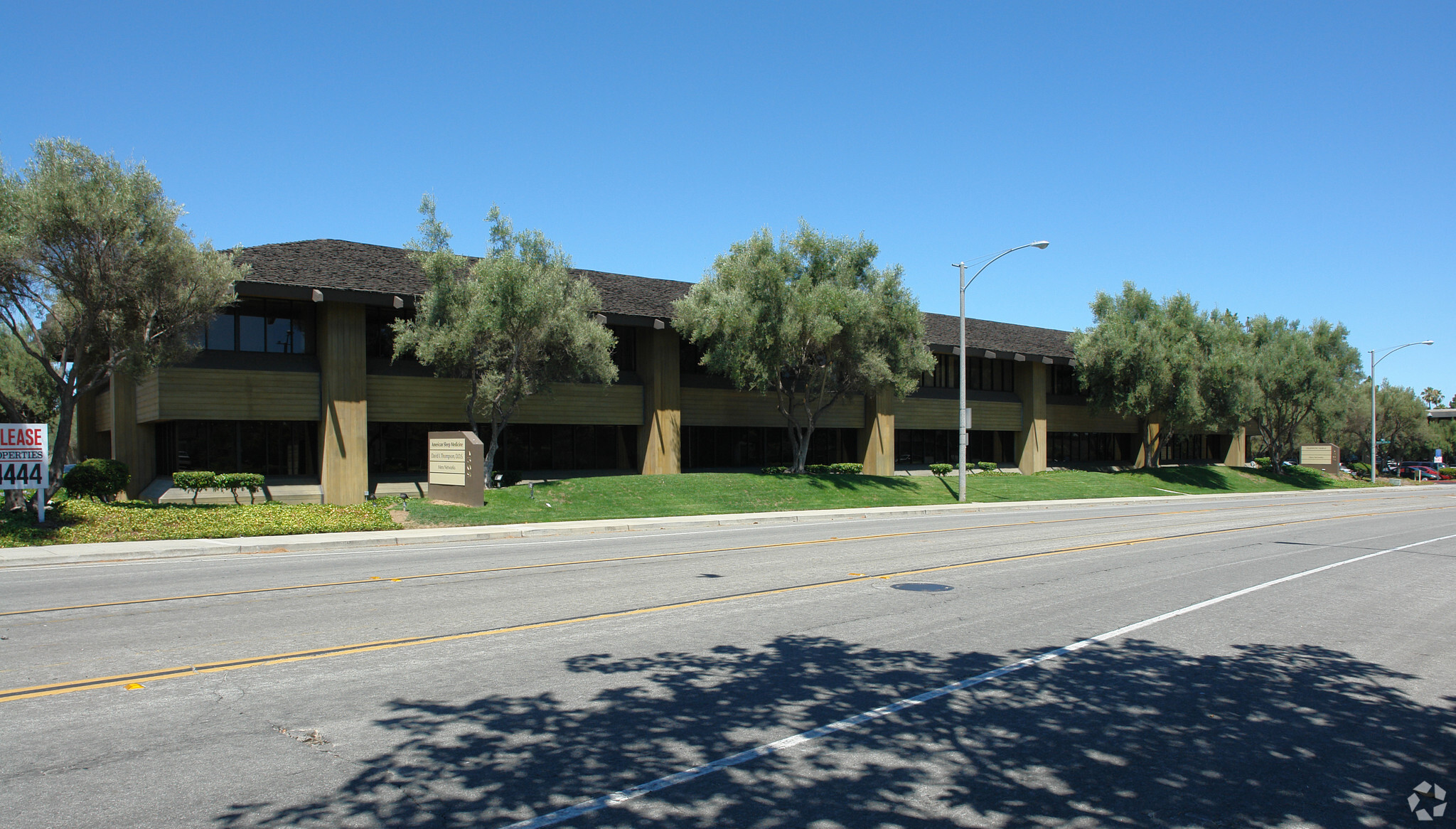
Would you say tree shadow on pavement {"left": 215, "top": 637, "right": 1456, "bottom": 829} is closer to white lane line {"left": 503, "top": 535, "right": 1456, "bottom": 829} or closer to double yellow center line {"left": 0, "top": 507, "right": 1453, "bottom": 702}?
white lane line {"left": 503, "top": 535, "right": 1456, "bottom": 829}

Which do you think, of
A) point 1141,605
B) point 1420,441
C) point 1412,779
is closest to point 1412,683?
point 1412,779

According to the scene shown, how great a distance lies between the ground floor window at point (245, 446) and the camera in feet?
91.0

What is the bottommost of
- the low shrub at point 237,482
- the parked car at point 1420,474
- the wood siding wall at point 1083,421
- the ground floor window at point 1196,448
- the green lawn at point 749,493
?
the parked car at point 1420,474

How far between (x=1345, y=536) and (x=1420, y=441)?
2968 inches

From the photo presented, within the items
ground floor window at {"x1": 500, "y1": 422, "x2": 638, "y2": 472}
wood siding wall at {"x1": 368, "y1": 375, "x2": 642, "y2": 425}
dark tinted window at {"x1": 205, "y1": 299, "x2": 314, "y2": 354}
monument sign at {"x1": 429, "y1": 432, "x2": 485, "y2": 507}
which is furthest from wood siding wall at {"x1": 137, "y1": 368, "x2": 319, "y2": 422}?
ground floor window at {"x1": 500, "y1": 422, "x2": 638, "y2": 472}

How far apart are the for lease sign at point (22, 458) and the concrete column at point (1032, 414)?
137ft

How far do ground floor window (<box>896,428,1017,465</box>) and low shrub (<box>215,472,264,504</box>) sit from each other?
28371 mm

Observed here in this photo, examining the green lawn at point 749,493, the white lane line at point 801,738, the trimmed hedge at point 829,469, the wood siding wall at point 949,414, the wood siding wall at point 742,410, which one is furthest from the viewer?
the wood siding wall at point 949,414

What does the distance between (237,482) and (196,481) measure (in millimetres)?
1011

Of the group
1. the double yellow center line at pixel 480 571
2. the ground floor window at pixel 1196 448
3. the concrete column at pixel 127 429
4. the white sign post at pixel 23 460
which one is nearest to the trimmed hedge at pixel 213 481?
the concrete column at pixel 127 429

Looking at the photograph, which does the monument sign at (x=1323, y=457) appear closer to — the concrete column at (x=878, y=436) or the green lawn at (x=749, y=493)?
the green lawn at (x=749, y=493)

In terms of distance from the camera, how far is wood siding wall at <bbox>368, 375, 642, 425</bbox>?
29312 mm

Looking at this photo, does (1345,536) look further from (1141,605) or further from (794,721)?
(794,721)

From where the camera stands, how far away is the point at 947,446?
47531 millimetres
